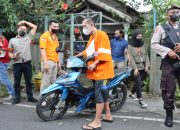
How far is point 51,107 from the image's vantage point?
6.66 meters

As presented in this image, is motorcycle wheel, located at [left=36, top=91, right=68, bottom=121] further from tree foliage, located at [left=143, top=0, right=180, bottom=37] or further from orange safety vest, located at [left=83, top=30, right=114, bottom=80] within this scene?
tree foliage, located at [left=143, top=0, right=180, bottom=37]

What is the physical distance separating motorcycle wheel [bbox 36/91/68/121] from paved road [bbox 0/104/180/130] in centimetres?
12

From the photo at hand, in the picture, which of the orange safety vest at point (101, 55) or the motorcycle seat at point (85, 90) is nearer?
the orange safety vest at point (101, 55)

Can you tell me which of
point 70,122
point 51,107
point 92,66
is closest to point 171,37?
point 92,66

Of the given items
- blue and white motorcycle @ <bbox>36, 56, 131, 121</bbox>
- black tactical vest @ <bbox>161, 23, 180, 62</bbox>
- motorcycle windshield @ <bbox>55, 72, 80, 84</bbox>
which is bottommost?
blue and white motorcycle @ <bbox>36, 56, 131, 121</bbox>

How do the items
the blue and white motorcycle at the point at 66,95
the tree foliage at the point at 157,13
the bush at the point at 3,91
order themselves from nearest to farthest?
1. the blue and white motorcycle at the point at 66,95
2. the bush at the point at 3,91
3. the tree foliage at the point at 157,13

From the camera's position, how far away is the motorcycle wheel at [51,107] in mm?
6488

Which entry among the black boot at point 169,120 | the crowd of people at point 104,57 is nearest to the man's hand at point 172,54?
the crowd of people at point 104,57

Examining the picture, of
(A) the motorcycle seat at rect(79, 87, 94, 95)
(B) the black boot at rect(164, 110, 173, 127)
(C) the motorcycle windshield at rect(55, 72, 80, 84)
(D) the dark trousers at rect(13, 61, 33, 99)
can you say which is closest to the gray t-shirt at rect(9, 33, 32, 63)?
(D) the dark trousers at rect(13, 61, 33, 99)

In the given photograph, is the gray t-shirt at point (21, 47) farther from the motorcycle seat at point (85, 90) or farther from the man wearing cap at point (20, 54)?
the motorcycle seat at point (85, 90)

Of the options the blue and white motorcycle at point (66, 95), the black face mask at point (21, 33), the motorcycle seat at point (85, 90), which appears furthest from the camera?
the black face mask at point (21, 33)

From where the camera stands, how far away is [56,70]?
791cm

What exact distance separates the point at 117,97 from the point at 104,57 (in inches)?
62.5

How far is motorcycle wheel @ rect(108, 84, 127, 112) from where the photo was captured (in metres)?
7.43
